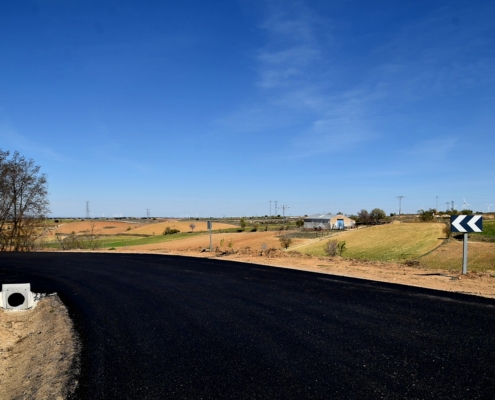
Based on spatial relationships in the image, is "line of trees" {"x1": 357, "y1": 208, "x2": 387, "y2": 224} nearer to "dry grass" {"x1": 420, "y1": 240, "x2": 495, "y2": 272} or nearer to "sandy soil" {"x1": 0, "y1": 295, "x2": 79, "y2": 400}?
"dry grass" {"x1": 420, "y1": 240, "x2": 495, "y2": 272}

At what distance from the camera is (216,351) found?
19.1 feet

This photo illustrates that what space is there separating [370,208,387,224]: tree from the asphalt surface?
108 metres

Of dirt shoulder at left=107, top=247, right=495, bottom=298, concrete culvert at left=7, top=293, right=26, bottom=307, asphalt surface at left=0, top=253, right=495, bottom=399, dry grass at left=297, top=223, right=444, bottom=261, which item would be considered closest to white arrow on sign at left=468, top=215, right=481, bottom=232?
dirt shoulder at left=107, top=247, right=495, bottom=298

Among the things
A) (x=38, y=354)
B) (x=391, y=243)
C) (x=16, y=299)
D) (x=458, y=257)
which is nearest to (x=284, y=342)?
(x=38, y=354)

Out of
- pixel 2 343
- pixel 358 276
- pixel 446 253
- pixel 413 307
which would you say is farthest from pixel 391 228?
pixel 2 343

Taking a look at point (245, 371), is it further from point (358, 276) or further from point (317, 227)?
point (317, 227)

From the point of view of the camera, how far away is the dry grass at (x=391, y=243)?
149 feet

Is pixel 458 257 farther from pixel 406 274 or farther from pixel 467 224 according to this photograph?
pixel 467 224

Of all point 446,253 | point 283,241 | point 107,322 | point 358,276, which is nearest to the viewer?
point 107,322

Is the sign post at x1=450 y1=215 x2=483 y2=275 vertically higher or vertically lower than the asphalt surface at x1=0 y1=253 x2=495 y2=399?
higher

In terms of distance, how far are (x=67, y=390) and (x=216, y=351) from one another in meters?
2.10

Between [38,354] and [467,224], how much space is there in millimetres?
12484

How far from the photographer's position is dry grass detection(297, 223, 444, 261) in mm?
45469

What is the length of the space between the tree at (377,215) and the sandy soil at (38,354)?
369ft
